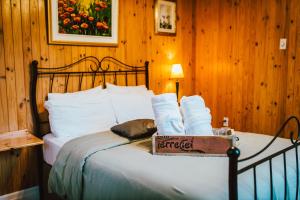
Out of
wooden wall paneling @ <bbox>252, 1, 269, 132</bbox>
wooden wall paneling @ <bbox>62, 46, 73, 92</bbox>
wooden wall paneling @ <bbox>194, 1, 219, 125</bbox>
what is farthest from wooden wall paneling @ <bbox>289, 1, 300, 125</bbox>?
wooden wall paneling @ <bbox>62, 46, 73, 92</bbox>

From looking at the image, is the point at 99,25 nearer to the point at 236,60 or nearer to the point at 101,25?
the point at 101,25

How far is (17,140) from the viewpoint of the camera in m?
2.51

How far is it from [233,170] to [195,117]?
0.93 metres

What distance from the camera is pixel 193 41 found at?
4391mm

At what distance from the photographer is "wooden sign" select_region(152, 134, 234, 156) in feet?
6.46

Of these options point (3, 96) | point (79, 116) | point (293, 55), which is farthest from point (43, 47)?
point (293, 55)

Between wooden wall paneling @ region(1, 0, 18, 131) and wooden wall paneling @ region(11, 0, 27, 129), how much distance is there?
0.09ft

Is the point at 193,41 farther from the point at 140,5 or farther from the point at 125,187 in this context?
the point at 125,187

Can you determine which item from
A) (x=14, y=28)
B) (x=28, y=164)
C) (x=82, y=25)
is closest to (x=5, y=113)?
(x=28, y=164)

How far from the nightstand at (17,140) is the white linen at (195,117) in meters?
1.17

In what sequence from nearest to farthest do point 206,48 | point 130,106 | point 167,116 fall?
point 167,116, point 130,106, point 206,48

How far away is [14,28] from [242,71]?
2.64 meters

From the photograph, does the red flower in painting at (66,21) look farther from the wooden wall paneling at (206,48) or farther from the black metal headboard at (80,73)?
the wooden wall paneling at (206,48)

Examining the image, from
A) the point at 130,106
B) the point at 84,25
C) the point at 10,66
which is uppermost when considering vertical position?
the point at 84,25
